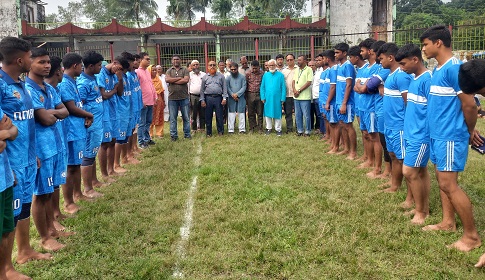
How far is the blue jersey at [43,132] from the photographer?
414 centimetres

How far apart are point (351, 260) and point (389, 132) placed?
226 centimetres

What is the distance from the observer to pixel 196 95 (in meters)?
11.6

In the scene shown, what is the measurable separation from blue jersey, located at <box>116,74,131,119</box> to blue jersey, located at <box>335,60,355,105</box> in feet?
13.3

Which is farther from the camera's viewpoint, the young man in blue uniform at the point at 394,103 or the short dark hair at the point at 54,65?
the young man in blue uniform at the point at 394,103

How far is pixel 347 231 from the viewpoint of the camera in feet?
14.5

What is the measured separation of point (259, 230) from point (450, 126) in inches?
87.1

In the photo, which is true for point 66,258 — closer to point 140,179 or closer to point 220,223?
point 220,223

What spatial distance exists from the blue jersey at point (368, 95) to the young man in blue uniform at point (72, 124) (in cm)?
420

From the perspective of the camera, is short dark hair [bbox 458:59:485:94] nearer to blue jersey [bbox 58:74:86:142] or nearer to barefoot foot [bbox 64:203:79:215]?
blue jersey [bbox 58:74:86:142]

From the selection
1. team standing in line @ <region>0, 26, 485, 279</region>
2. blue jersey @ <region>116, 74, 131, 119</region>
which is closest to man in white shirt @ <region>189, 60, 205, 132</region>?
team standing in line @ <region>0, 26, 485, 279</region>

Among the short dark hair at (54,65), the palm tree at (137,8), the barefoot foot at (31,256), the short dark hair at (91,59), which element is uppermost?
the palm tree at (137,8)

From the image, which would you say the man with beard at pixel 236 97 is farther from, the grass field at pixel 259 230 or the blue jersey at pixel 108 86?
the blue jersey at pixel 108 86

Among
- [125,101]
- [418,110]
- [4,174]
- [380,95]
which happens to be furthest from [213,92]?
[4,174]

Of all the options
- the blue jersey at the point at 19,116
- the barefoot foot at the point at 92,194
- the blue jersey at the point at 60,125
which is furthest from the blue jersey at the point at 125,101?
the blue jersey at the point at 19,116
